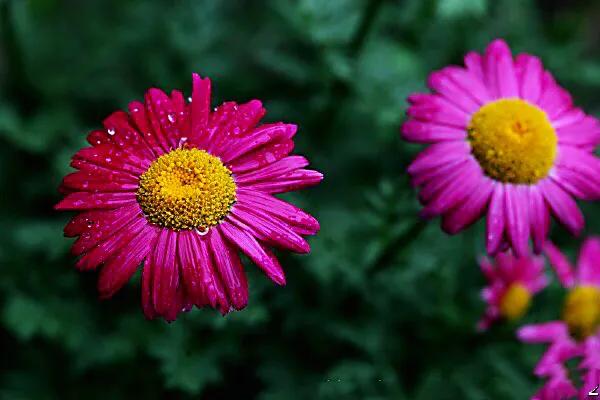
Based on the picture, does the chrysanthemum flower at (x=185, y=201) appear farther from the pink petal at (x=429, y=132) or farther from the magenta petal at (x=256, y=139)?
the pink petal at (x=429, y=132)

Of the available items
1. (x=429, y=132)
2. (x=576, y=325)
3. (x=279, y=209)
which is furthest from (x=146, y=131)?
(x=576, y=325)

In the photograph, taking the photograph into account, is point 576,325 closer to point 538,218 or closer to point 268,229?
point 538,218

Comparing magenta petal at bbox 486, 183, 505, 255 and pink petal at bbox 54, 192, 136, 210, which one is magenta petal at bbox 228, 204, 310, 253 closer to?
pink petal at bbox 54, 192, 136, 210

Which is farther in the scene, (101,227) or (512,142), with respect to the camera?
(512,142)

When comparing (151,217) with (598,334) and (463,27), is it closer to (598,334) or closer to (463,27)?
(598,334)

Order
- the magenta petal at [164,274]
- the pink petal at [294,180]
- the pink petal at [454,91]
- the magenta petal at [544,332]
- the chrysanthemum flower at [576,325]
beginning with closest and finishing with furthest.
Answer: the magenta petal at [164,274] < the pink petal at [294,180] < the pink petal at [454,91] < the chrysanthemum flower at [576,325] < the magenta petal at [544,332]

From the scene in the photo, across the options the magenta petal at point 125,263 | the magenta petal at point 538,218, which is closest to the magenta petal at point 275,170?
the magenta petal at point 125,263
